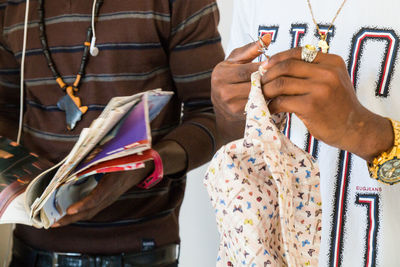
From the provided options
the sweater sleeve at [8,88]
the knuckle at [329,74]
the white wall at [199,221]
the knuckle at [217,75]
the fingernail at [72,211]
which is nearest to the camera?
the knuckle at [329,74]

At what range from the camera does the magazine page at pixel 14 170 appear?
741 millimetres

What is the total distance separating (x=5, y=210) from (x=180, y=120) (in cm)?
47

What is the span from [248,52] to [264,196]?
20 cm

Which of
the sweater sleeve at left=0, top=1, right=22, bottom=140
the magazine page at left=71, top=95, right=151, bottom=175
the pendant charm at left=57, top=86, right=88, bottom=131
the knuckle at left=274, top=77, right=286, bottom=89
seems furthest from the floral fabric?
the sweater sleeve at left=0, top=1, right=22, bottom=140

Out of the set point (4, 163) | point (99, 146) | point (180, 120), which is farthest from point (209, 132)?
point (4, 163)

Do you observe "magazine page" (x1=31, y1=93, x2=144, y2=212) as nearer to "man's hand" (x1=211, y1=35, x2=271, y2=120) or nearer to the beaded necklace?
"man's hand" (x1=211, y1=35, x2=271, y2=120)

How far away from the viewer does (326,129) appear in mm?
556

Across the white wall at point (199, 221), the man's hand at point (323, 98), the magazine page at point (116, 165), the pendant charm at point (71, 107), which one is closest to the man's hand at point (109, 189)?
the magazine page at point (116, 165)

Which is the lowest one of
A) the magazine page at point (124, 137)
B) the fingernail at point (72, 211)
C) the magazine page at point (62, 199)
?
the fingernail at point (72, 211)

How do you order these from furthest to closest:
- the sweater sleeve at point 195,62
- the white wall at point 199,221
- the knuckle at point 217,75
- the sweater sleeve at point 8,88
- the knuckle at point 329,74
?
the white wall at point 199,221 < the sweater sleeve at point 8,88 < the sweater sleeve at point 195,62 < the knuckle at point 217,75 < the knuckle at point 329,74

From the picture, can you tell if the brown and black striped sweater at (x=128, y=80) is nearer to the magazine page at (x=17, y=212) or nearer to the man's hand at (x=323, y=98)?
the magazine page at (x=17, y=212)

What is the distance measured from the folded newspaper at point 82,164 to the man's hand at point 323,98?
0.75ft

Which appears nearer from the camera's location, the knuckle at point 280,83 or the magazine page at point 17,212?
the knuckle at point 280,83

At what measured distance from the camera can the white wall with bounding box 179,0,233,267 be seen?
1.60 metres
